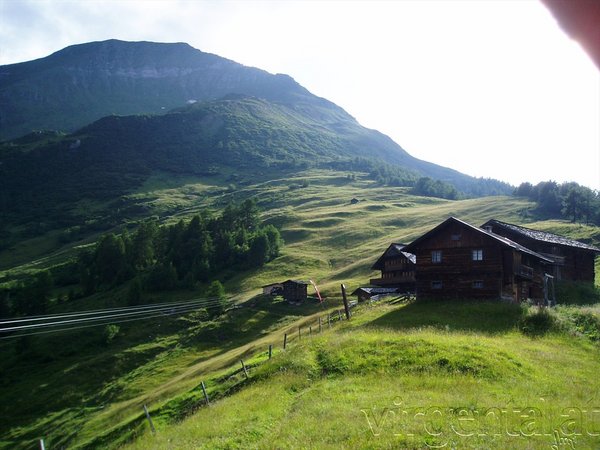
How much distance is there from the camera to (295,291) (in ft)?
292

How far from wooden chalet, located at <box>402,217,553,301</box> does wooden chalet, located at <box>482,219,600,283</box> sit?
11.8 meters

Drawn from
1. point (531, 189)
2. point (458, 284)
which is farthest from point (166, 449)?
point (531, 189)

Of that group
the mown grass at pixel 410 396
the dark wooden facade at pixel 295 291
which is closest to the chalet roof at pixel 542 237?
the mown grass at pixel 410 396

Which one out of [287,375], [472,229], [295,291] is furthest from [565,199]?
[287,375]

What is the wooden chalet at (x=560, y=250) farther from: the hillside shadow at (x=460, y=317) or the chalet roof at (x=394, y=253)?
the hillside shadow at (x=460, y=317)

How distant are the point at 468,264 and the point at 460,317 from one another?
29.7ft

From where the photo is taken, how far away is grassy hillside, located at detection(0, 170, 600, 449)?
65.4 feet

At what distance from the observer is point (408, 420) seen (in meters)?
17.7

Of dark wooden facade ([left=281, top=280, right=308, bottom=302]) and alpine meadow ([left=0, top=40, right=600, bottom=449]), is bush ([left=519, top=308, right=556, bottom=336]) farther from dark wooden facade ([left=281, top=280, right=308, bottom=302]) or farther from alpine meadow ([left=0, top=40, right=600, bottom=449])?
dark wooden facade ([left=281, top=280, right=308, bottom=302])

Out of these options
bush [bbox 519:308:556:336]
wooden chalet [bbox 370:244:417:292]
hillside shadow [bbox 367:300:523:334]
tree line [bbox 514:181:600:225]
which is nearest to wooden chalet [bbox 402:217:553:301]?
hillside shadow [bbox 367:300:523:334]

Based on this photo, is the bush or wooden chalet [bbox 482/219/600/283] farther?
wooden chalet [bbox 482/219/600/283]

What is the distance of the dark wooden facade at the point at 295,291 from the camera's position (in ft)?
290

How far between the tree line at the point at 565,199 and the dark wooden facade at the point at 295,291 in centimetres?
8741

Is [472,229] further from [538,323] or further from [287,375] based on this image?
[287,375]
